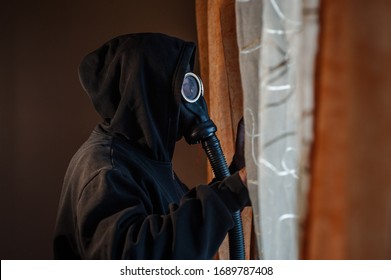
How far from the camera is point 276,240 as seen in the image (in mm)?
721

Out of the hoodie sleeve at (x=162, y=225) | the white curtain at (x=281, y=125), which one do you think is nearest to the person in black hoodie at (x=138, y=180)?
the hoodie sleeve at (x=162, y=225)

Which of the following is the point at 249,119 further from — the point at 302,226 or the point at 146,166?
the point at 146,166

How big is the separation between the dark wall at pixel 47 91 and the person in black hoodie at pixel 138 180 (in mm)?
826

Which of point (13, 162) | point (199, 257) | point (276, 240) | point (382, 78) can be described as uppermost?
point (382, 78)

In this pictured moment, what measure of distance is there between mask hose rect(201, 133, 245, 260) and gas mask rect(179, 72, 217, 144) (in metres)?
0.03

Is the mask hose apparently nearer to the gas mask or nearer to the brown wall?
the gas mask

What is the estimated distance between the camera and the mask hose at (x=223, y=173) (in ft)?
3.89

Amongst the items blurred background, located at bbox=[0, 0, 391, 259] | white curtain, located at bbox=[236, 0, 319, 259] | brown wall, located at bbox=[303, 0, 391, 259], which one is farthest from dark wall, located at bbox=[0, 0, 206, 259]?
brown wall, located at bbox=[303, 0, 391, 259]

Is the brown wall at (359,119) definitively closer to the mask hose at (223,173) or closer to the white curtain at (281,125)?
the white curtain at (281,125)

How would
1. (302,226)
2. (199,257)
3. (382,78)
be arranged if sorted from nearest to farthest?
(382,78)
(302,226)
(199,257)

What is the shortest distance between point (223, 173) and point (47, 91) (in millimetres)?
1160

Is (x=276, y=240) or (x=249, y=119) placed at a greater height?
(x=249, y=119)
